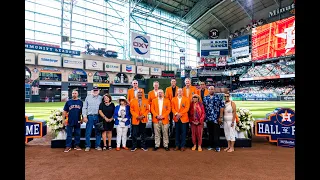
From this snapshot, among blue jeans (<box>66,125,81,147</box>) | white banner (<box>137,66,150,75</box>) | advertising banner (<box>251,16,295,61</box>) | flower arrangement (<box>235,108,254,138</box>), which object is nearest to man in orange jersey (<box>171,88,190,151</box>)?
flower arrangement (<box>235,108,254,138</box>)

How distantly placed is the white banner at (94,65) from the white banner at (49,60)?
14.4 feet

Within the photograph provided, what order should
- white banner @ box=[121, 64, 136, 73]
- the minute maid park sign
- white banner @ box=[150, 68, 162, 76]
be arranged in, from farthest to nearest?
1. white banner @ box=[150, 68, 162, 76]
2. white banner @ box=[121, 64, 136, 73]
3. the minute maid park sign

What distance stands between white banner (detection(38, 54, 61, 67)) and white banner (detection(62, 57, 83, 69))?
850mm

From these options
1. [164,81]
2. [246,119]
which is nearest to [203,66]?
[164,81]

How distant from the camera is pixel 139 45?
73.3 ft

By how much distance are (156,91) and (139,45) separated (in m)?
17.2

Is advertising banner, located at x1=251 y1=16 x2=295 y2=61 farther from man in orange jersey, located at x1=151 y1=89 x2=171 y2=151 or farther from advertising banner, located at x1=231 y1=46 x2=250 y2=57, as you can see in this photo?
man in orange jersey, located at x1=151 y1=89 x2=171 y2=151

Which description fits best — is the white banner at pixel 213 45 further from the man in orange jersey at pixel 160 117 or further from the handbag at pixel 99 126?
the handbag at pixel 99 126

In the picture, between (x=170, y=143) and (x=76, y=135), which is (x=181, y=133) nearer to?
(x=170, y=143)

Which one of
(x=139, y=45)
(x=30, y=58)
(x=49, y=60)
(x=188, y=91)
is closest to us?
(x=188, y=91)

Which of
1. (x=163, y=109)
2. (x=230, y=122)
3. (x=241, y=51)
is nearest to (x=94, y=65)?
(x=241, y=51)

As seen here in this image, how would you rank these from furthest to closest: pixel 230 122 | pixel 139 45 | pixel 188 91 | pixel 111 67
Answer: pixel 111 67 < pixel 139 45 < pixel 188 91 < pixel 230 122

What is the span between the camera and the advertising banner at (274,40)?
29.1 metres

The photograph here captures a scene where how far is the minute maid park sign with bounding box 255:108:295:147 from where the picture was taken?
5777 mm
